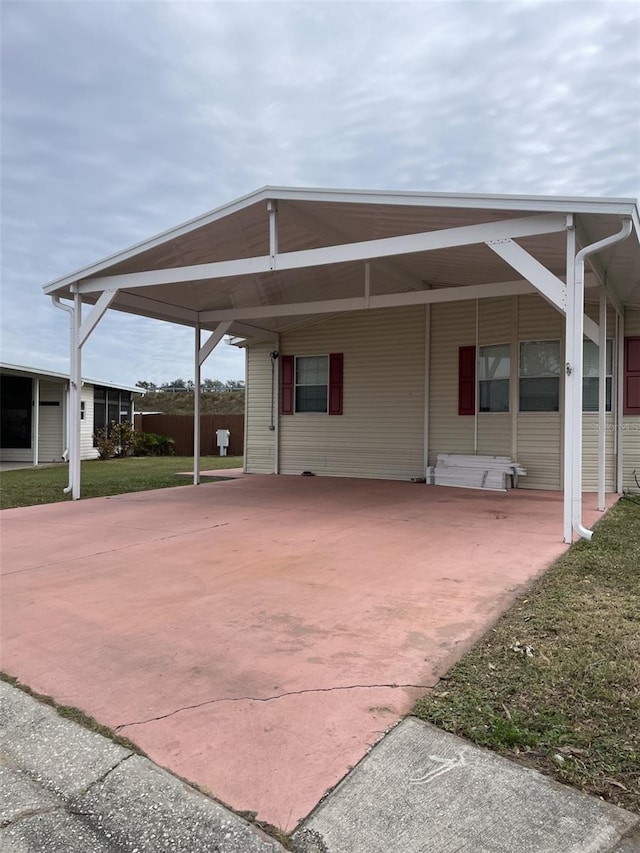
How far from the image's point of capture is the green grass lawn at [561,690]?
2039mm

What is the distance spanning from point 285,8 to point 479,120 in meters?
4.45

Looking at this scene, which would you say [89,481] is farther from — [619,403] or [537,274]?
[619,403]

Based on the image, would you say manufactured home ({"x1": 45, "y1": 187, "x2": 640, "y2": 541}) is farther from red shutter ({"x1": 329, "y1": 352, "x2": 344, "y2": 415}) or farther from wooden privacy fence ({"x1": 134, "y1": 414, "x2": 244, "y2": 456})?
wooden privacy fence ({"x1": 134, "y1": 414, "x2": 244, "y2": 456})

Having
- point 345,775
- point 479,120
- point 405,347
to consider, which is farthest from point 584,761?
point 479,120

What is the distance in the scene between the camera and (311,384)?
39.7ft

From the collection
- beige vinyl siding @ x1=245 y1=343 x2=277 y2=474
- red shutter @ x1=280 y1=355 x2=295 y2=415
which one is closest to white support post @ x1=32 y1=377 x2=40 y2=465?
beige vinyl siding @ x1=245 y1=343 x2=277 y2=474

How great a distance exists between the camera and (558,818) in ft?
5.77

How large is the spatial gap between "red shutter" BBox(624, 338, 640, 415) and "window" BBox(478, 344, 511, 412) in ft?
5.71

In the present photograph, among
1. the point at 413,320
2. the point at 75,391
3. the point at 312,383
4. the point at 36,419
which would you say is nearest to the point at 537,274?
the point at 413,320

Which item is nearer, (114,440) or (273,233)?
(273,233)

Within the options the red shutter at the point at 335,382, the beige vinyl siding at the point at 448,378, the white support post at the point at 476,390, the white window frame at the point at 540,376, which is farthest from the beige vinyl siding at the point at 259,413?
the white window frame at the point at 540,376

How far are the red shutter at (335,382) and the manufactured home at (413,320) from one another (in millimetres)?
31

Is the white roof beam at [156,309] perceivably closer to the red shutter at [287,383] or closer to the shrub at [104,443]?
the red shutter at [287,383]

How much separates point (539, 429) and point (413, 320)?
9.89 feet
